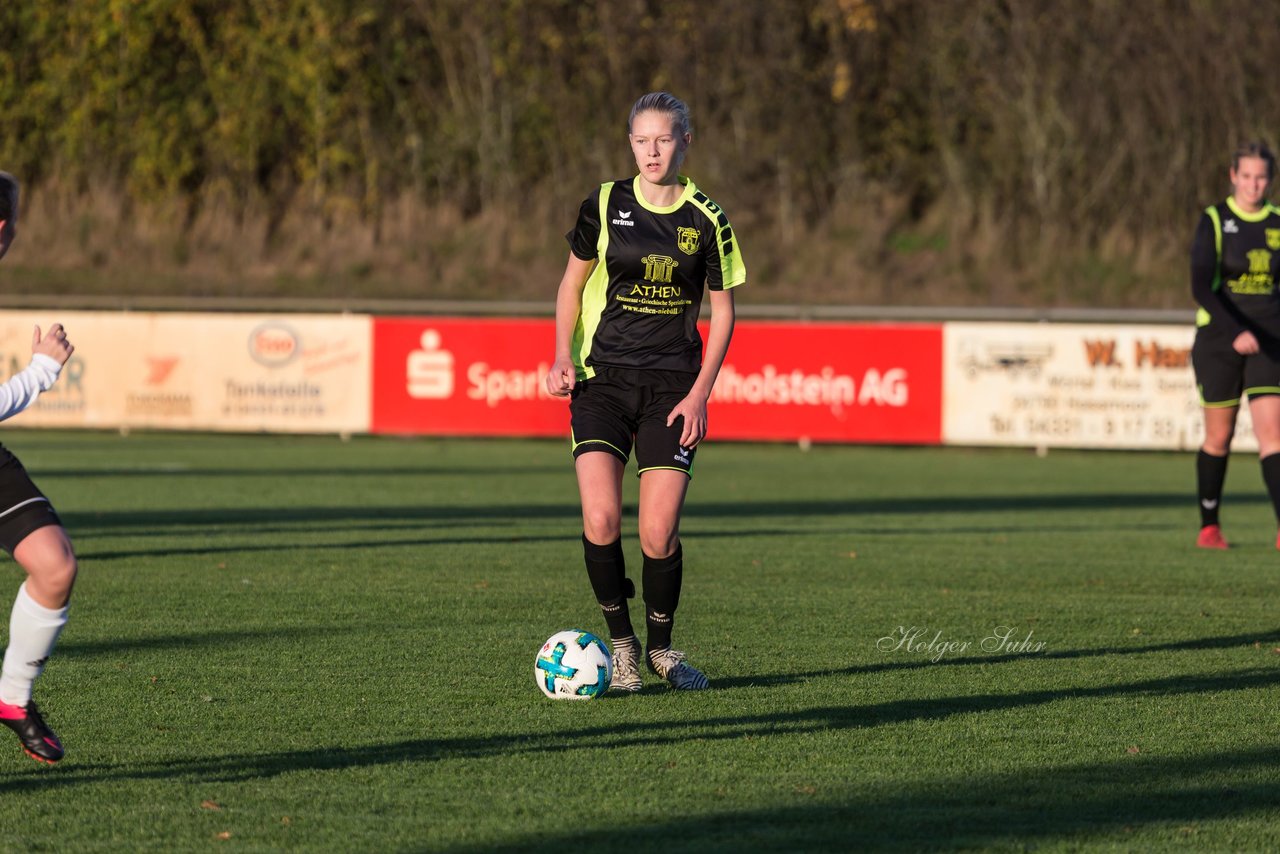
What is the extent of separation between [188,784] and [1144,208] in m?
30.0

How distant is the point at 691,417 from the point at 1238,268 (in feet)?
18.2

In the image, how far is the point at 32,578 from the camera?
5.00 metres

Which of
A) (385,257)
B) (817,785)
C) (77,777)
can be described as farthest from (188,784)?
(385,257)

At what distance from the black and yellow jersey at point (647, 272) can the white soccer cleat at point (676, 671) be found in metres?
1.05

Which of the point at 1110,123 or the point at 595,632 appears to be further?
the point at 1110,123

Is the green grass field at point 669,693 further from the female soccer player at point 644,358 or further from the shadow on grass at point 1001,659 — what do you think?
the female soccer player at point 644,358

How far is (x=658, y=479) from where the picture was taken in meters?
6.46

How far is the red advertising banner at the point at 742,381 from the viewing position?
21.4 m

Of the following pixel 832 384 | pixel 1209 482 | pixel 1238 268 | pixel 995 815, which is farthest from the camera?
pixel 832 384

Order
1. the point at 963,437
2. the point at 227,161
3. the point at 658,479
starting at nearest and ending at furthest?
the point at 658,479 → the point at 963,437 → the point at 227,161

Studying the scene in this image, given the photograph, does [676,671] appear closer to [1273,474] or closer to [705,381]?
[705,381]

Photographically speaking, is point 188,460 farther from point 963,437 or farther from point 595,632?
point 595,632
